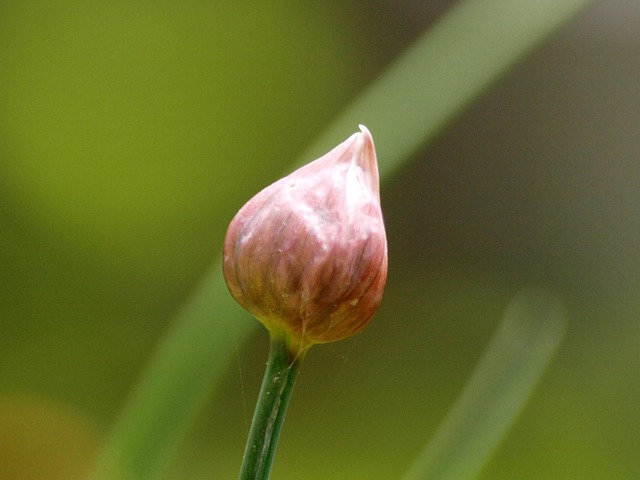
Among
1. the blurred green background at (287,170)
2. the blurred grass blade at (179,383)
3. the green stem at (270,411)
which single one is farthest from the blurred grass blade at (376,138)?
the blurred green background at (287,170)

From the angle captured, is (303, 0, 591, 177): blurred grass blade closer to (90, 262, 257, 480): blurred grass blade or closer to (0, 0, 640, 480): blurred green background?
(90, 262, 257, 480): blurred grass blade

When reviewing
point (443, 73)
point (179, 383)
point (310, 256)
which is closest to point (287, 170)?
point (443, 73)

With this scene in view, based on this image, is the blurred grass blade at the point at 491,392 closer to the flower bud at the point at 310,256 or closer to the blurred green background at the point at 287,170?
the flower bud at the point at 310,256

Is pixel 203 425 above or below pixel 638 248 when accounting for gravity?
below

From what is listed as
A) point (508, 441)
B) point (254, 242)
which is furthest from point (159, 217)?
point (254, 242)

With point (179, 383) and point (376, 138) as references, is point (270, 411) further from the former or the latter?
point (376, 138)

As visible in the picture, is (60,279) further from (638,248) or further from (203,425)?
(638,248)
